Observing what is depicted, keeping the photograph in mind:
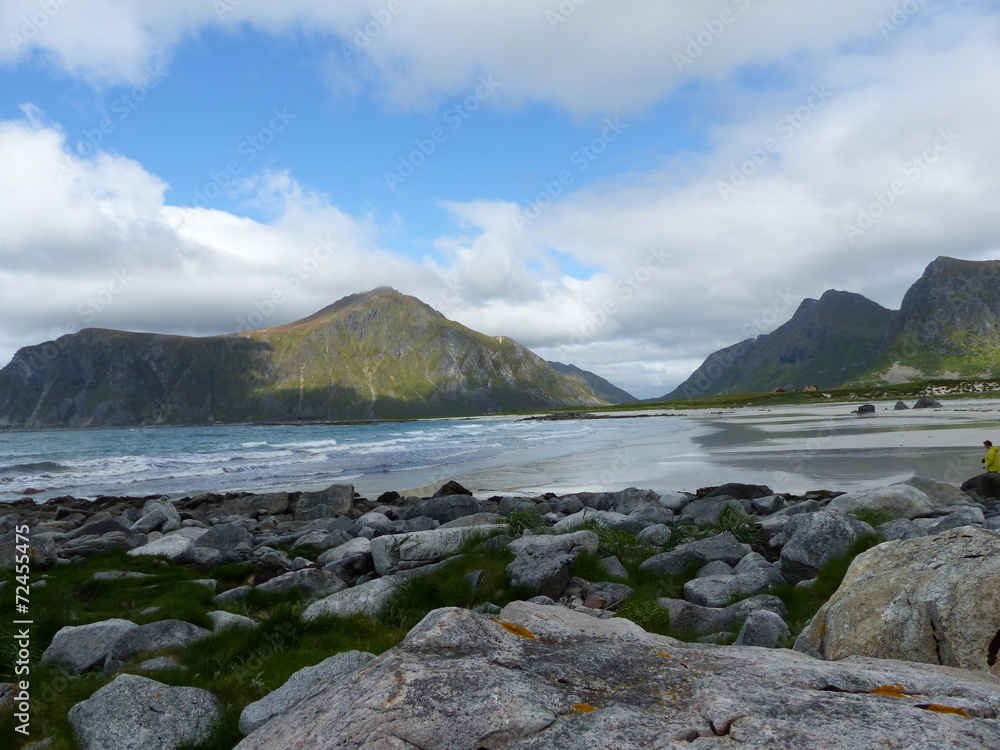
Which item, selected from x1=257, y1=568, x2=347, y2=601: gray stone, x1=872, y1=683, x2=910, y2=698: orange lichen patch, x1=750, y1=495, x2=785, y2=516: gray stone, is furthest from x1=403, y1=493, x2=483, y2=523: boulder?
x1=872, y1=683, x2=910, y2=698: orange lichen patch

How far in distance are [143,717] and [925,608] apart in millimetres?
6603

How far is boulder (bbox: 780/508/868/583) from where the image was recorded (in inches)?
364

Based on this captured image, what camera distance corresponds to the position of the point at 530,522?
13094 mm

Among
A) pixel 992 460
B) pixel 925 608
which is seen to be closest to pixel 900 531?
pixel 925 608

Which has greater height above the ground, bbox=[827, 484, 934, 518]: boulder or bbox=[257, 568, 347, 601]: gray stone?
bbox=[827, 484, 934, 518]: boulder

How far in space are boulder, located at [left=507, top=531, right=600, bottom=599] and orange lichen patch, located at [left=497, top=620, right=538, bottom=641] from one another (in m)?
5.29

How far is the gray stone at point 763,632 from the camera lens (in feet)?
21.0

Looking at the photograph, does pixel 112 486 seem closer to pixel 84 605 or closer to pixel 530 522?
pixel 84 605

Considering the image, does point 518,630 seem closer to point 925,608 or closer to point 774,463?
point 925,608

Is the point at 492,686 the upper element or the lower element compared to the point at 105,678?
upper

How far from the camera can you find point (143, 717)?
4.78 meters

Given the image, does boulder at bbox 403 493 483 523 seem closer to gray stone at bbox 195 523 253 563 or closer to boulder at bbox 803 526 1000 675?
gray stone at bbox 195 523 253 563

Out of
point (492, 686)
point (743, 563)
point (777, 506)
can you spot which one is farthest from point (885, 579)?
point (777, 506)

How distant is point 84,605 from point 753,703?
12.0 metres
